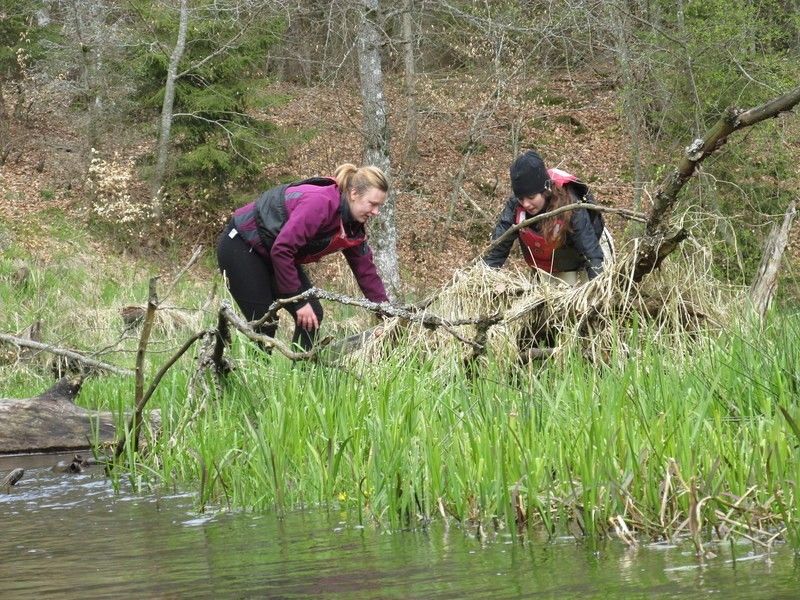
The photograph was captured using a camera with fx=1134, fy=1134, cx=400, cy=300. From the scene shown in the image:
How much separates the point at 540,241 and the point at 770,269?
4.76ft

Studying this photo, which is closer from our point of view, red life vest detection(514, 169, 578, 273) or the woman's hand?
red life vest detection(514, 169, 578, 273)

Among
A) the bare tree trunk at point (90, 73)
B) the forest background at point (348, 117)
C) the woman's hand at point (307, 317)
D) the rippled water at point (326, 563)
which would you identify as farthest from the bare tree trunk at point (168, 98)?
the rippled water at point (326, 563)

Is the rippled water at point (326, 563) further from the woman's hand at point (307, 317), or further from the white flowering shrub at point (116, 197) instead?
the white flowering shrub at point (116, 197)

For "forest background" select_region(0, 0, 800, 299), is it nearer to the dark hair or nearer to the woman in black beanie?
the woman in black beanie

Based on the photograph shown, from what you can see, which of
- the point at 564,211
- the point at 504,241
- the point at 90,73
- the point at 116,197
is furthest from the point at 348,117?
the point at 564,211

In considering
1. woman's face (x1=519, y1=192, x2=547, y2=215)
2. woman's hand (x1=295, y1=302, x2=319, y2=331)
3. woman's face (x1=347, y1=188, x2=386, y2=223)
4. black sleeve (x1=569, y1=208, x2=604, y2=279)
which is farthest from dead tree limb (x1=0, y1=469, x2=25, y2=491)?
black sleeve (x1=569, y1=208, x2=604, y2=279)

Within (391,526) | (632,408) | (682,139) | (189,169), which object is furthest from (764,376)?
(189,169)

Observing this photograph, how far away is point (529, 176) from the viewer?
666 centimetres

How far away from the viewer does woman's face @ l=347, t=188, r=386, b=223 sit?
22.6 ft

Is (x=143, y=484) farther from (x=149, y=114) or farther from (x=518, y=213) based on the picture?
(x=149, y=114)

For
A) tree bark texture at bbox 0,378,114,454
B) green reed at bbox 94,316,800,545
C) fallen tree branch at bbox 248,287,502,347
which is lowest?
green reed at bbox 94,316,800,545

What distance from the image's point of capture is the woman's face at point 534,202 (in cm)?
679

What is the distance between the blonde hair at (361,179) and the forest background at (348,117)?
737 centimetres

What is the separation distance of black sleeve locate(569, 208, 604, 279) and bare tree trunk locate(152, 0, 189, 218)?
12.9 meters
